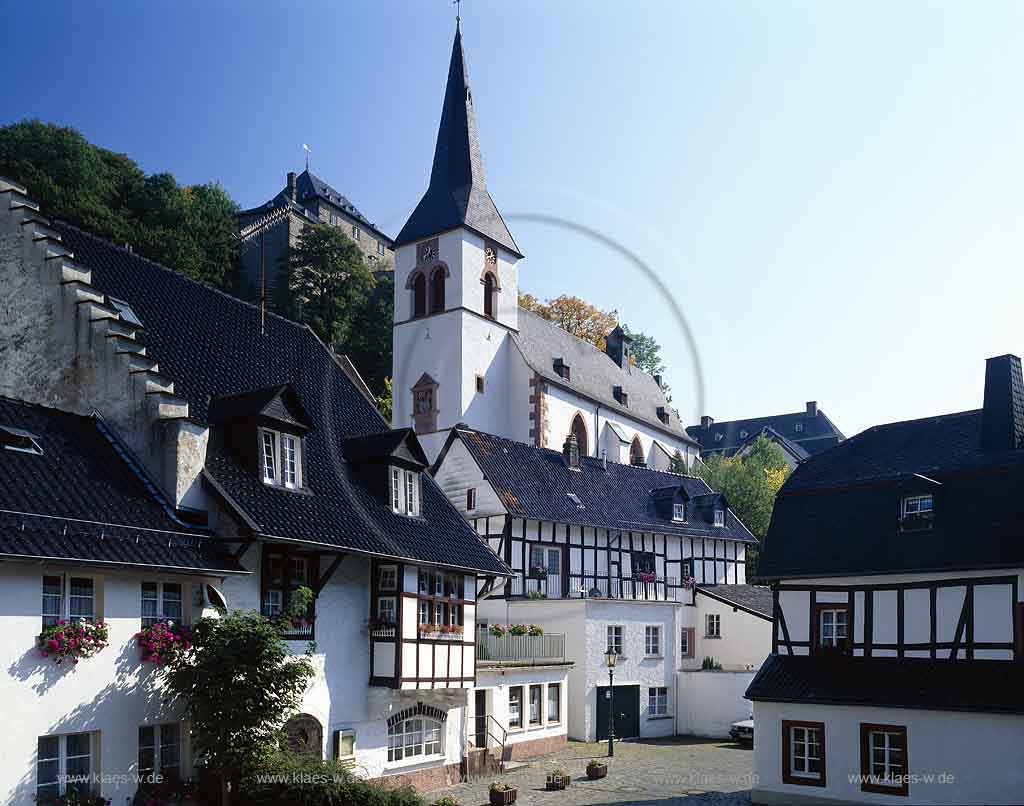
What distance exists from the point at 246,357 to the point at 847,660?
16.2 m

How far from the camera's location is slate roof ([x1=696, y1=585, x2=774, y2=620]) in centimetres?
4342

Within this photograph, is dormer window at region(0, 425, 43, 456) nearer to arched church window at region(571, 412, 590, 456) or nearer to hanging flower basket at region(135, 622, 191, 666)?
hanging flower basket at region(135, 622, 191, 666)

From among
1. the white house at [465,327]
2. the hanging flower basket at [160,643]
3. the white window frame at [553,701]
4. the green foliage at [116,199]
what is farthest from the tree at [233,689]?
the green foliage at [116,199]

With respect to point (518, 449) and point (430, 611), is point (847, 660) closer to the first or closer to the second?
point (430, 611)

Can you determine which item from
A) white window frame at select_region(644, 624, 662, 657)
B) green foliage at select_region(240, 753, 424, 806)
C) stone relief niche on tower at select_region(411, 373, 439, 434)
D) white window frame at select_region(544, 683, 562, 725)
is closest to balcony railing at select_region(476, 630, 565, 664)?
white window frame at select_region(544, 683, 562, 725)

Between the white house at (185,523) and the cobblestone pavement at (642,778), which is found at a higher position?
the white house at (185,523)

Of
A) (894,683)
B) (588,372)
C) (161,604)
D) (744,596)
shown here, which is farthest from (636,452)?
(161,604)

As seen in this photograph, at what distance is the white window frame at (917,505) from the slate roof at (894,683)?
140 inches

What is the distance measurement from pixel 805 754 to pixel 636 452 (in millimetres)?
45053

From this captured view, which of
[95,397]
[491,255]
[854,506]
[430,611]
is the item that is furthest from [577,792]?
[491,255]

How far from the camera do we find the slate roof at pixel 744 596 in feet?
142

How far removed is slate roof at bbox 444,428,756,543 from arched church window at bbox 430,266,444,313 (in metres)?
17.0

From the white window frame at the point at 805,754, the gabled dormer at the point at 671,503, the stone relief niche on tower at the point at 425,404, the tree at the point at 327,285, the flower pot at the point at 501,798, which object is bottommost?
the flower pot at the point at 501,798

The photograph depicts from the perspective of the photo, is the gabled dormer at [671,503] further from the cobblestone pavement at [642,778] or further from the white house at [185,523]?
the white house at [185,523]
